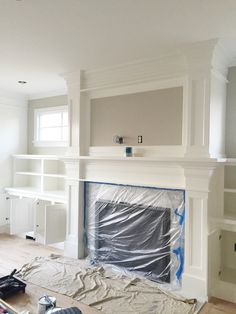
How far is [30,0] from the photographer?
6.78ft

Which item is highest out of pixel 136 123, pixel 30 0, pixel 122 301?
pixel 30 0

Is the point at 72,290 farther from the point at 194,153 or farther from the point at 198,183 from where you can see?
the point at 194,153

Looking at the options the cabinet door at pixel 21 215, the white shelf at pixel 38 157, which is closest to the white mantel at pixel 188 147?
the white shelf at pixel 38 157

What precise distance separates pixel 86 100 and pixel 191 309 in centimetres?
285

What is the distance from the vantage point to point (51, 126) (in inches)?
205

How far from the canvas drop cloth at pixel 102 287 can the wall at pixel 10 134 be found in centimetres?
205

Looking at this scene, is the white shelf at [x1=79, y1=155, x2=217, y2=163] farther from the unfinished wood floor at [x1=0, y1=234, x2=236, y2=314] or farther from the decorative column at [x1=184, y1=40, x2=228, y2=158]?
the unfinished wood floor at [x1=0, y1=234, x2=236, y2=314]

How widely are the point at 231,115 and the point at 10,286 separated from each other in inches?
123

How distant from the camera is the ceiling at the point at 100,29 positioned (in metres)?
2.14

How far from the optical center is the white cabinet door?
16.9 feet

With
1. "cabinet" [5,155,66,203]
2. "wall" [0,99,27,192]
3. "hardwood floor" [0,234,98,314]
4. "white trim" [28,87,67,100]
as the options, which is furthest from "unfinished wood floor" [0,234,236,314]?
"white trim" [28,87,67,100]

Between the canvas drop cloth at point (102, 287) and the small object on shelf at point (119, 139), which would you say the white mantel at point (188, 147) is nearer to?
the small object on shelf at point (119, 139)

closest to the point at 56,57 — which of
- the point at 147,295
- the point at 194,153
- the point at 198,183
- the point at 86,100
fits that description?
the point at 86,100

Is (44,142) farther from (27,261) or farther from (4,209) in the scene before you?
(27,261)
